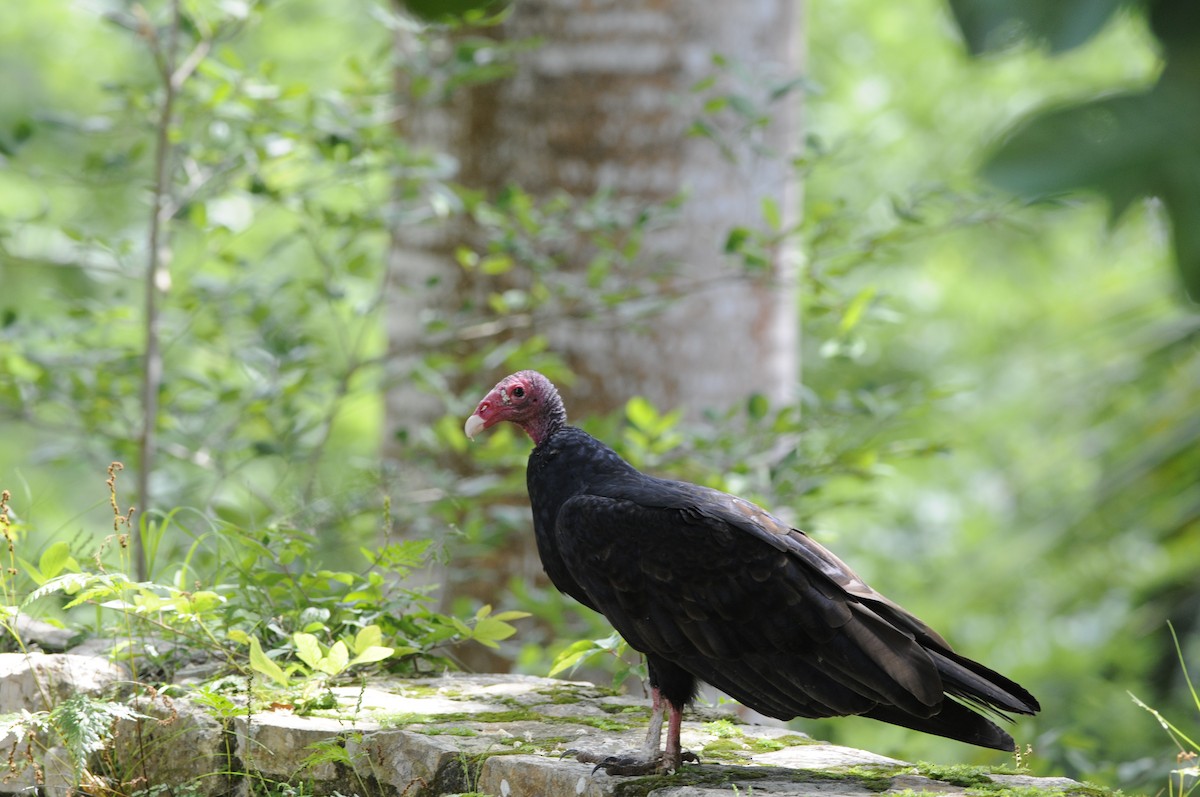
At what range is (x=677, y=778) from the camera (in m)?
2.51

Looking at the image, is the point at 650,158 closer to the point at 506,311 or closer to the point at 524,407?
the point at 506,311

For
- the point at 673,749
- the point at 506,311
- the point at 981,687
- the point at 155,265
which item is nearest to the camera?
the point at 981,687

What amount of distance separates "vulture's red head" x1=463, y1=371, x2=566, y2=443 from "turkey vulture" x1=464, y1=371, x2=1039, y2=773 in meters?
0.42

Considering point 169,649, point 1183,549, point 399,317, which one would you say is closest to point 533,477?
point 169,649

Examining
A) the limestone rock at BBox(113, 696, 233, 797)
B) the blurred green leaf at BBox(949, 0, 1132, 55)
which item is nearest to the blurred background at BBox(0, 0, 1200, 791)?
the limestone rock at BBox(113, 696, 233, 797)

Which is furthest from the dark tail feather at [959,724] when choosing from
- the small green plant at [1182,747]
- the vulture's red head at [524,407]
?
the vulture's red head at [524,407]

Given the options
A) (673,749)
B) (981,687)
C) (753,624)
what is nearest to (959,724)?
(981,687)

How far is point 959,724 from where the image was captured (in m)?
2.48

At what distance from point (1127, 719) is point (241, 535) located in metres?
5.37

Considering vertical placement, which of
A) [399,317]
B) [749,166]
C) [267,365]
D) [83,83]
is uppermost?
[83,83]

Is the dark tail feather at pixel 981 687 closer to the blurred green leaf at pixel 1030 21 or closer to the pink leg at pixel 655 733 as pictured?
the pink leg at pixel 655 733

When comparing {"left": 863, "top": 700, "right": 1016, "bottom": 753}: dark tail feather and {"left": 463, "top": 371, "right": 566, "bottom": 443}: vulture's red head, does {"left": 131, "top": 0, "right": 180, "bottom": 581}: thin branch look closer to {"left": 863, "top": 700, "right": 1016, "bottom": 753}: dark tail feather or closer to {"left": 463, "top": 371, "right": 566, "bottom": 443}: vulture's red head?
{"left": 463, "top": 371, "right": 566, "bottom": 443}: vulture's red head

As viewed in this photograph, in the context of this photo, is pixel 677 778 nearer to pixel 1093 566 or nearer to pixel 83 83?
pixel 1093 566

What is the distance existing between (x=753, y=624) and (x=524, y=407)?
2.90ft
